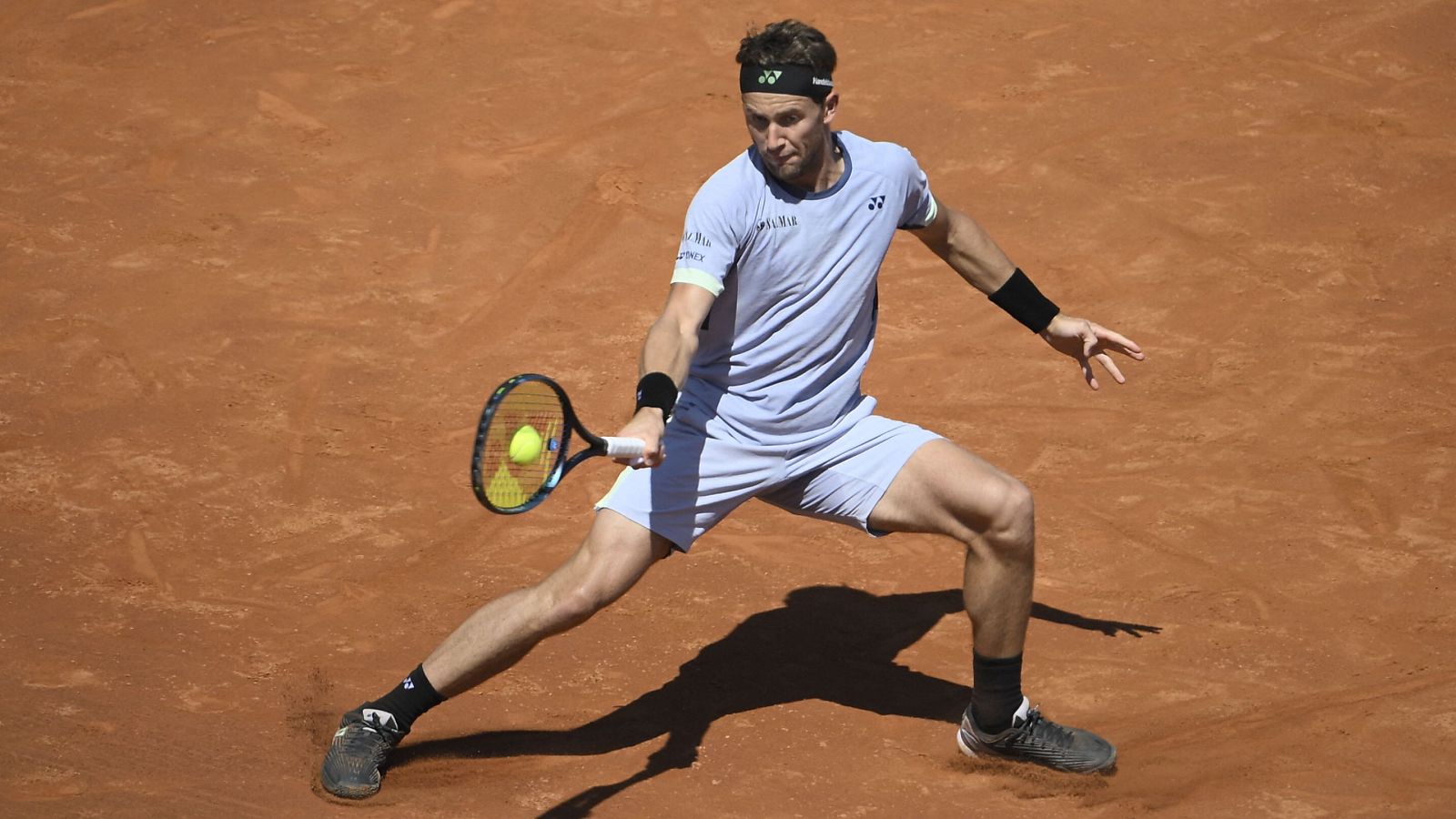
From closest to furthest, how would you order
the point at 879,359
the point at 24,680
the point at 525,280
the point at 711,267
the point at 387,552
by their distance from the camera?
1. the point at 711,267
2. the point at 24,680
3. the point at 387,552
4. the point at 879,359
5. the point at 525,280

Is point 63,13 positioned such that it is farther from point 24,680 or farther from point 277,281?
point 24,680

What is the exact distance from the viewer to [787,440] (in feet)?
16.4

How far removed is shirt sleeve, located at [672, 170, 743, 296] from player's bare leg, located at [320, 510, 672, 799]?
767 millimetres

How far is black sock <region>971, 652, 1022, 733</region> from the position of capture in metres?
5.11

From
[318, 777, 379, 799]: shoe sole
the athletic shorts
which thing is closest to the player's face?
the athletic shorts

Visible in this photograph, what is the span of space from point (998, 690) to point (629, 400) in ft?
10.2

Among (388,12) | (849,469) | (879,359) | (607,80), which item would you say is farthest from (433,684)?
(388,12)

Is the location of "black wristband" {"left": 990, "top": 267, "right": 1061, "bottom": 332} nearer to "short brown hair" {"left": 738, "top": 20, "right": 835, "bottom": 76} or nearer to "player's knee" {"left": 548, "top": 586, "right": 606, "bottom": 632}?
"short brown hair" {"left": 738, "top": 20, "right": 835, "bottom": 76}

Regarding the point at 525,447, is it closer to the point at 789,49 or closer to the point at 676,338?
the point at 676,338

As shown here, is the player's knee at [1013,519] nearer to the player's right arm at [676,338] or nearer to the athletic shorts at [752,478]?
the athletic shorts at [752,478]

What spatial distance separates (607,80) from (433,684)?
6.25 meters

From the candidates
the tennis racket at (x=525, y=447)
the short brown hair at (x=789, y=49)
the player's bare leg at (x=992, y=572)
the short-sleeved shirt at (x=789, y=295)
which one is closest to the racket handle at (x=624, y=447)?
the tennis racket at (x=525, y=447)

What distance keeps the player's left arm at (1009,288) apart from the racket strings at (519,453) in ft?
4.91

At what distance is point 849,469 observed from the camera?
5.03 metres
